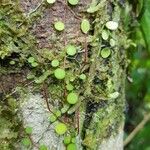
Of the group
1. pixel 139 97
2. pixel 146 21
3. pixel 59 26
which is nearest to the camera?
pixel 59 26

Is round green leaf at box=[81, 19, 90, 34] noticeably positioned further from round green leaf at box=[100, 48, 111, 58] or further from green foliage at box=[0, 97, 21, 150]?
green foliage at box=[0, 97, 21, 150]

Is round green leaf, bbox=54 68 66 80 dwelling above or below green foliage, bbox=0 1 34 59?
below

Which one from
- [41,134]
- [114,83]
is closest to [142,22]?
[114,83]

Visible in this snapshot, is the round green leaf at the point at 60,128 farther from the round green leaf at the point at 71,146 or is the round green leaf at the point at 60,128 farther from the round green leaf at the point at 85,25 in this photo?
the round green leaf at the point at 85,25

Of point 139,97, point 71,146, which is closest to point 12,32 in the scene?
point 71,146

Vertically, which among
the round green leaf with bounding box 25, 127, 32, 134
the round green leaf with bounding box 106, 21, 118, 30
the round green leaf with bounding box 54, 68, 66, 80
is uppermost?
the round green leaf with bounding box 106, 21, 118, 30

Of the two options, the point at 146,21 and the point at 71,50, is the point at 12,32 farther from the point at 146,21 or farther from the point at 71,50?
the point at 146,21

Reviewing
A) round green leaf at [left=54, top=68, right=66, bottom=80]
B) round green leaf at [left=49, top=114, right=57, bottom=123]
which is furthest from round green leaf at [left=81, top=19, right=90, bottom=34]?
round green leaf at [left=49, top=114, right=57, bottom=123]

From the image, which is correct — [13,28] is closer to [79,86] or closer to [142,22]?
[79,86]
